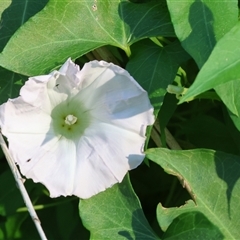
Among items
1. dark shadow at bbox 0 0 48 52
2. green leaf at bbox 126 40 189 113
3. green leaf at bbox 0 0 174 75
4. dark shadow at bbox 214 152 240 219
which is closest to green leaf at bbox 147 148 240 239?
dark shadow at bbox 214 152 240 219

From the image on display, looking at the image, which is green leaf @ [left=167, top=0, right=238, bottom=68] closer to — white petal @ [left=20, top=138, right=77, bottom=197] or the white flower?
the white flower

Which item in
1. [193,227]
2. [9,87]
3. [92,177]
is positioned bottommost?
[193,227]

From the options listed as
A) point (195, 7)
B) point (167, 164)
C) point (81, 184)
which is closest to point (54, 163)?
point (81, 184)

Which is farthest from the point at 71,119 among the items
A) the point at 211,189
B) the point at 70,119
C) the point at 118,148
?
the point at 211,189

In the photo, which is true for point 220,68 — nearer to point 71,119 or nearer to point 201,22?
point 201,22

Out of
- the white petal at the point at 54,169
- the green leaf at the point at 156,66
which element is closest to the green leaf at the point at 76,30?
the green leaf at the point at 156,66

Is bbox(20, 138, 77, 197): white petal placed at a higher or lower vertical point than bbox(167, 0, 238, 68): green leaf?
lower
